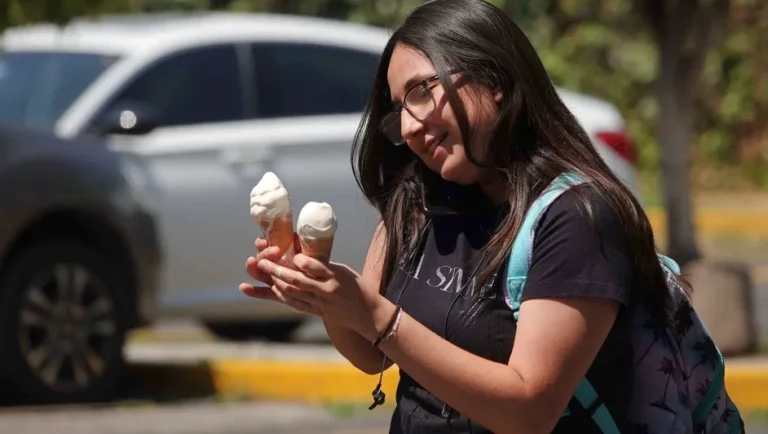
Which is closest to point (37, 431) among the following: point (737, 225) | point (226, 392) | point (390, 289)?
point (226, 392)

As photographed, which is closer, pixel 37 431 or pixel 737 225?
pixel 37 431

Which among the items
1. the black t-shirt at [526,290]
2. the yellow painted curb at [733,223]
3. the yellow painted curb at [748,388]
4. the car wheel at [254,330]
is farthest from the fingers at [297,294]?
the yellow painted curb at [733,223]

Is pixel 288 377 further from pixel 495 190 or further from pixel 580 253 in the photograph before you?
pixel 580 253

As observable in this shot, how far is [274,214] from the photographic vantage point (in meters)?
2.23

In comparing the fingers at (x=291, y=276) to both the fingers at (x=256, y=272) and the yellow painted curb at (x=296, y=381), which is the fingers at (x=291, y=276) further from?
the yellow painted curb at (x=296, y=381)

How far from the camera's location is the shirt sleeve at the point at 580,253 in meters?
2.20

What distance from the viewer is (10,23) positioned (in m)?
7.14

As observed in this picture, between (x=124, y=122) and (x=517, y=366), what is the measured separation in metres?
6.15

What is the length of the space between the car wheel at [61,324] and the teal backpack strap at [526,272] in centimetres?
518

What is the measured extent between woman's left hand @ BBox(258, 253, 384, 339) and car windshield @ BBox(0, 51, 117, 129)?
633cm

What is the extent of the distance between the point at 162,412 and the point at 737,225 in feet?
35.0

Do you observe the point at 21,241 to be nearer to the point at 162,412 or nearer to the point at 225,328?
the point at 162,412

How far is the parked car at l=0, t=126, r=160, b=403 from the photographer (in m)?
7.18

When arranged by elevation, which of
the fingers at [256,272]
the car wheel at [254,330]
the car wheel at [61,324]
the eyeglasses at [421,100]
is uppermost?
the eyeglasses at [421,100]
